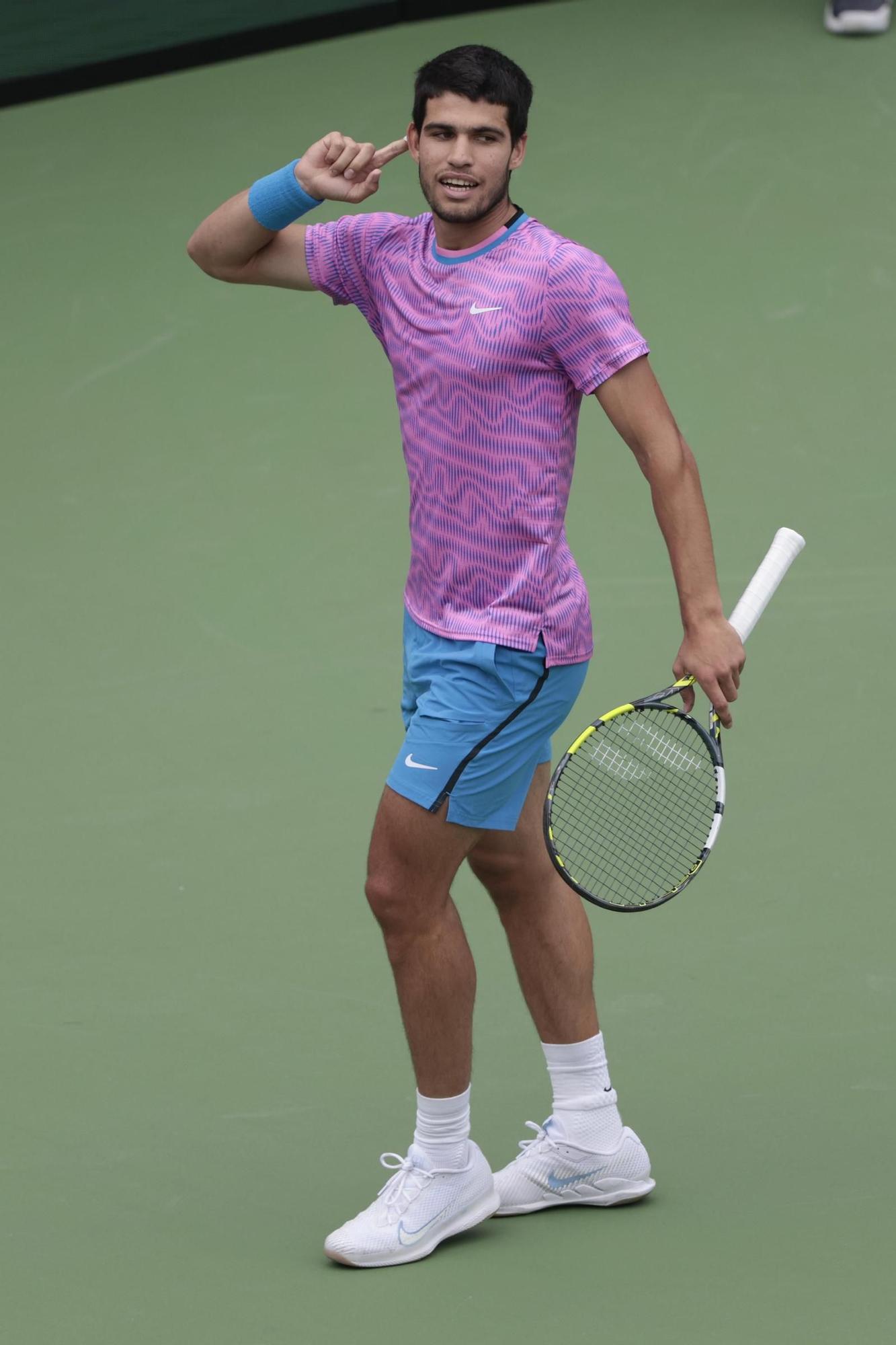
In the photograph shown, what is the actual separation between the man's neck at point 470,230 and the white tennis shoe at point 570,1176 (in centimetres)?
146

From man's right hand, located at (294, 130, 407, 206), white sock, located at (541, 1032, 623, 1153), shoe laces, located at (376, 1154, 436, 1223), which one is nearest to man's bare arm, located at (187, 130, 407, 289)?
man's right hand, located at (294, 130, 407, 206)

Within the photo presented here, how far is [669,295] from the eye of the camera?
6895 mm

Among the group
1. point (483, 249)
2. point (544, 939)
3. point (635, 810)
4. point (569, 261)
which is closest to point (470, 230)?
point (483, 249)

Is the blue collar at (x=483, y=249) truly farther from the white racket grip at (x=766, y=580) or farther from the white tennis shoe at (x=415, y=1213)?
the white tennis shoe at (x=415, y=1213)

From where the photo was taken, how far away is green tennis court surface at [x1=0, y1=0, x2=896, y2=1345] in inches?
138

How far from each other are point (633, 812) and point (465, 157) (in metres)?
1.39

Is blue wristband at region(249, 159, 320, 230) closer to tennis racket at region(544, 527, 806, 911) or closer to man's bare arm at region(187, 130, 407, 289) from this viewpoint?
man's bare arm at region(187, 130, 407, 289)

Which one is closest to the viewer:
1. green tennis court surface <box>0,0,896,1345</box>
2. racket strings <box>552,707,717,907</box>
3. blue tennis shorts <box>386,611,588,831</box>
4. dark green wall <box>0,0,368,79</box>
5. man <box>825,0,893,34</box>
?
blue tennis shorts <box>386,611,588,831</box>

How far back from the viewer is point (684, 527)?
3.34m

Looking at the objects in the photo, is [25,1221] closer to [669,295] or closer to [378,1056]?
[378,1056]

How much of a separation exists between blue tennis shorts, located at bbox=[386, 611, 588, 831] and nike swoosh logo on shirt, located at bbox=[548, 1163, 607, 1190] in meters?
0.61

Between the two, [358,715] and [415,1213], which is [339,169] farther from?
[358,715]

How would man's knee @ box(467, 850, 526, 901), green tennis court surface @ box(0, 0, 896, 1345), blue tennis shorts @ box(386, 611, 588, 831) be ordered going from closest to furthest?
blue tennis shorts @ box(386, 611, 588, 831), green tennis court surface @ box(0, 0, 896, 1345), man's knee @ box(467, 850, 526, 901)

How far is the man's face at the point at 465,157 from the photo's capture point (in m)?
3.38
